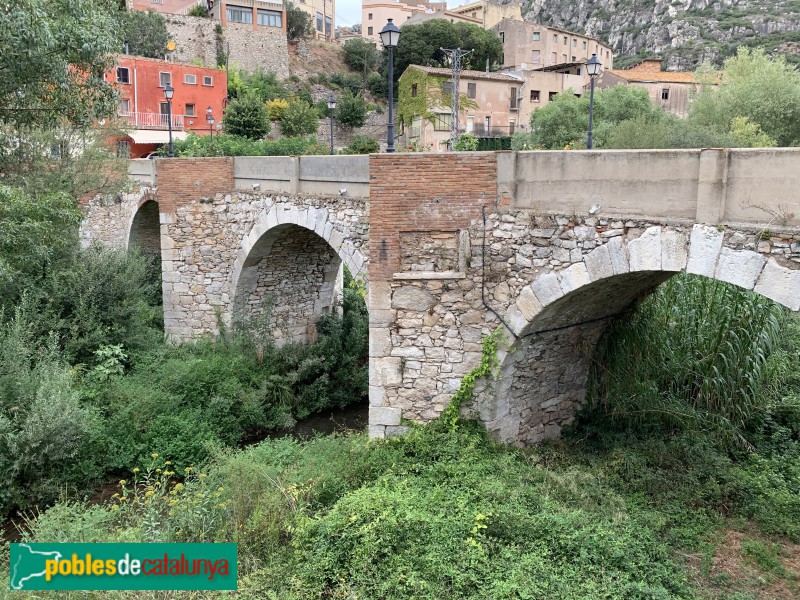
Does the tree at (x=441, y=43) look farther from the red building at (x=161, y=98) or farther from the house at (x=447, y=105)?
the red building at (x=161, y=98)

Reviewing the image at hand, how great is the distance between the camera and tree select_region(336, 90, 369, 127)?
127 ft

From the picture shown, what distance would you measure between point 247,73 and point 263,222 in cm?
3245

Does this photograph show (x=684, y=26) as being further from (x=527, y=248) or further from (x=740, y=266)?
(x=740, y=266)

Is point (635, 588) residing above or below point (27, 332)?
below

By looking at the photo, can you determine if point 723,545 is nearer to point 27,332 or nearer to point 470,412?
point 470,412

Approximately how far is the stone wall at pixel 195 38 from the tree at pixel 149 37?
1626mm

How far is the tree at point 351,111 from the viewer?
38781mm

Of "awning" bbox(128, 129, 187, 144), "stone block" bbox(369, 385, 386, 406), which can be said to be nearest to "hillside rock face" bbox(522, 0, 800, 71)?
"awning" bbox(128, 129, 187, 144)

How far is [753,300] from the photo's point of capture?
29.5 feet

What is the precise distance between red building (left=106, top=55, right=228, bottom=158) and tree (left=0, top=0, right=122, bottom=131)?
→ 19423mm

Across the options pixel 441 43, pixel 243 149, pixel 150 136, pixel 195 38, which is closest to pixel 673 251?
pixel 243 149

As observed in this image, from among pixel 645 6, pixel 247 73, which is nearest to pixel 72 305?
pixel 247 73

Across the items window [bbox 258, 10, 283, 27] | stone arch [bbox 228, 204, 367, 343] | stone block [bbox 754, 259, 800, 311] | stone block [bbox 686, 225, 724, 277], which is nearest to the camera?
stone block [bbox 754, 259, 800, 311]

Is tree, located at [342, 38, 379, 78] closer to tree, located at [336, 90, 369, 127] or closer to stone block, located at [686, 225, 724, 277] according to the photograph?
tree, located at [336, 90, 369, 127]
